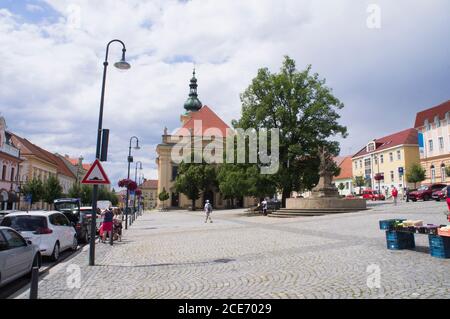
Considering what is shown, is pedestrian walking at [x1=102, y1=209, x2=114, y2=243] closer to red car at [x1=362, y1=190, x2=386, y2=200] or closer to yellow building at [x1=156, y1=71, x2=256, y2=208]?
red car at [x1=362, y1=190, x2=386, y2=200]

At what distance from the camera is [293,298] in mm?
6188

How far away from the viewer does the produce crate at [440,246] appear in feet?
29.9

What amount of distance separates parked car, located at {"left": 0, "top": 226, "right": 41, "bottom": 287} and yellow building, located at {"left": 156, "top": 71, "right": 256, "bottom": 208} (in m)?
62.1

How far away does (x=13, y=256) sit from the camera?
7.92 m

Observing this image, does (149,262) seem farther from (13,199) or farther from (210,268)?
(13,199)

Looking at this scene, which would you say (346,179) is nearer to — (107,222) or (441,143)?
(441,143)

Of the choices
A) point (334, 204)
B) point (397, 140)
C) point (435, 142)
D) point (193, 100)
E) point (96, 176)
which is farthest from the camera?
point (193, 100)

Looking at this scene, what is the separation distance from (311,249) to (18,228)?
9049 millimetres

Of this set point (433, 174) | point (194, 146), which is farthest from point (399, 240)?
point (194, 146)

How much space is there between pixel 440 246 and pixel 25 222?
11883mm

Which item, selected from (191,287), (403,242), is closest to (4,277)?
(191,287)

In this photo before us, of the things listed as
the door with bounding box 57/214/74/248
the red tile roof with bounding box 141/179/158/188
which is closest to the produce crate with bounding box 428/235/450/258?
the door with bounding box 57/214/74/248

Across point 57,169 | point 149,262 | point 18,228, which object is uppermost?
point 57,169
